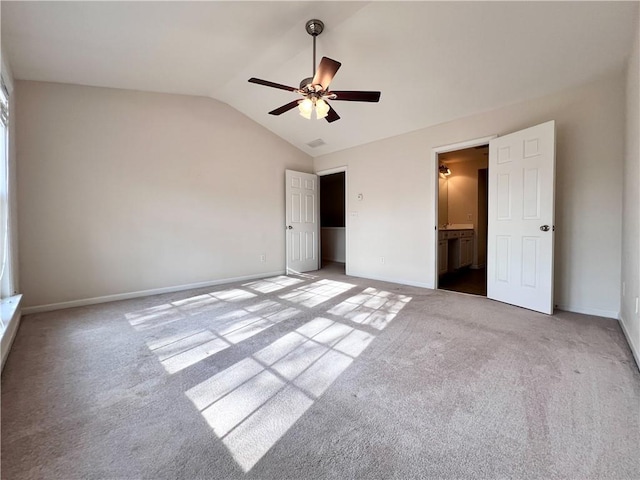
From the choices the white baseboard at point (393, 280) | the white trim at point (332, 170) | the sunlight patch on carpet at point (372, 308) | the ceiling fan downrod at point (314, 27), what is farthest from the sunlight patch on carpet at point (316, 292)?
the ceiling fan downrod at point (314, 27)

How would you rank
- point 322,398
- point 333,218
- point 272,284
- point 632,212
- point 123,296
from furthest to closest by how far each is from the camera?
point 333,218
point 272,284
point 123,296
point 632,212
point 322,398

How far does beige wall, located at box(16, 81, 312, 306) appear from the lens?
3.10 metres

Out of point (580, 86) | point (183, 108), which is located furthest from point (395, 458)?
point (183, 108)

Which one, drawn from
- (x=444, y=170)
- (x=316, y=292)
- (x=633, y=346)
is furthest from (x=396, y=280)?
(x=444, y=170)

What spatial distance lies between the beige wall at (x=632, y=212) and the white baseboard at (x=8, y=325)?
14.8ft

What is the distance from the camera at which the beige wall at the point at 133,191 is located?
10.2 feet

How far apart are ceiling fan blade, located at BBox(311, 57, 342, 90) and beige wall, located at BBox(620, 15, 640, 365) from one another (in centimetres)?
229

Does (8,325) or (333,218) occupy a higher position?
(333,218)

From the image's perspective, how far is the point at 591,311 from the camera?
9.36 feet

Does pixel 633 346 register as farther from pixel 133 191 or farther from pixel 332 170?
pixel 133 191

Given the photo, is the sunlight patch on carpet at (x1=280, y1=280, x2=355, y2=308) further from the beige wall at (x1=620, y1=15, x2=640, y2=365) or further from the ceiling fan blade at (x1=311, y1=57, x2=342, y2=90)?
the beige wall at (x1=620, y1=15, x2=640, y2=365)

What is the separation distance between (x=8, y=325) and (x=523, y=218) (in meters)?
5.01

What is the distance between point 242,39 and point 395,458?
362 centimetres

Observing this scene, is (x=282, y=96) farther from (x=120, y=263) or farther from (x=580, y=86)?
(x=580, y=86)
